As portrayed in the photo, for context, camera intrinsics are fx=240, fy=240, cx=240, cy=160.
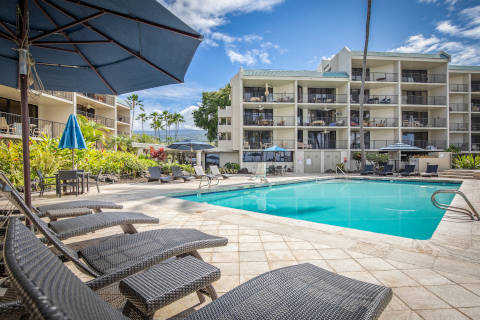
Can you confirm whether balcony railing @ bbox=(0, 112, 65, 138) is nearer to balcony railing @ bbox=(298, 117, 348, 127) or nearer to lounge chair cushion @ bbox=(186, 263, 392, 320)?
lounge chair cushion @ bbox=(186, 263, 392, 320)

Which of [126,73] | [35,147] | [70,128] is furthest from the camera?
[35,147]

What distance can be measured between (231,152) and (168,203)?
17.1 meters

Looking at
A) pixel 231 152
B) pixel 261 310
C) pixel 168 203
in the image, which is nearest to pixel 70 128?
pixel 168 203

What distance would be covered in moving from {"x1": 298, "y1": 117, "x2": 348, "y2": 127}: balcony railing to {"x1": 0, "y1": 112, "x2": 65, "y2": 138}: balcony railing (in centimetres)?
1844

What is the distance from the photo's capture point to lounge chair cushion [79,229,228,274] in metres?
1.57

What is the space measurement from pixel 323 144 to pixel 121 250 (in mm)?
22391

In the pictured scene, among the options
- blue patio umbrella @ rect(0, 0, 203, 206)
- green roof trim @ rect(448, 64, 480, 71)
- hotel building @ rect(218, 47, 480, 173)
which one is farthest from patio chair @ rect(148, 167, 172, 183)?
green roof trim @ rect(448, 64, 480, 71)

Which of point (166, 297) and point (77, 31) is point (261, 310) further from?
point (77, 31)

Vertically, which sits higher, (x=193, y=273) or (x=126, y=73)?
(x=126, y=73)

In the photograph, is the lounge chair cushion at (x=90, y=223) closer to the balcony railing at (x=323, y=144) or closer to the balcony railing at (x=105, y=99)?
the balcony railing at (x=323, y=144)

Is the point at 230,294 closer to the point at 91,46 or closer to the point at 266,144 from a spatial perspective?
the point at 91,46

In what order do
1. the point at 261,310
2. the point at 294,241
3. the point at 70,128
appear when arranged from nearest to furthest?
the point at 261,310, the point at 294,241, the point at 70,128

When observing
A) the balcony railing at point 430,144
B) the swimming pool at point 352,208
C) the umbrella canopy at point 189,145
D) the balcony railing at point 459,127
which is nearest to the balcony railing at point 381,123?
the balcony railing at point 430,144

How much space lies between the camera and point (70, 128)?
6957 mm
